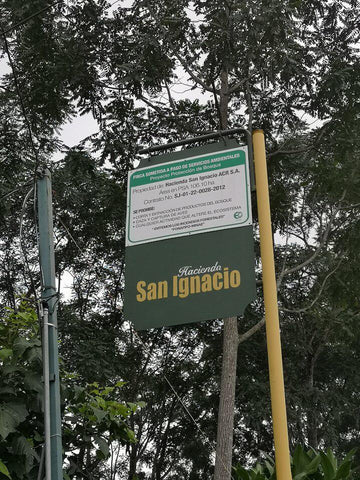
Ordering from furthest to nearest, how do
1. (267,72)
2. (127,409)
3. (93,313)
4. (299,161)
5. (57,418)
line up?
(93,313)
(299,161)
(267,72)
(127,409)
(57,418)

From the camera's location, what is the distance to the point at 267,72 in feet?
39.0

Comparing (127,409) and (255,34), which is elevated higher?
(255,34)

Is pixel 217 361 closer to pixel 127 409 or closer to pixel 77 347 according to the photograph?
pixel 77 347

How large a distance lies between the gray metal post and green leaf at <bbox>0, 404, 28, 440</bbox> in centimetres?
41

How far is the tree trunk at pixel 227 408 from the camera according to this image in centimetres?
1086

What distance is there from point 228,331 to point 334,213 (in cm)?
366

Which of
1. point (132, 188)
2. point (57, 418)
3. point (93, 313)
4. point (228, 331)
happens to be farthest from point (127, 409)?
point (93, 313)

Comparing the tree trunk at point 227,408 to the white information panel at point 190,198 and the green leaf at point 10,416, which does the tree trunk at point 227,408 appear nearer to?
the green leaf at point 10,416

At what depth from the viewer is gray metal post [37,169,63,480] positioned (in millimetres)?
3490

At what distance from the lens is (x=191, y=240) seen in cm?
359

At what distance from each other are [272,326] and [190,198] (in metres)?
0.98

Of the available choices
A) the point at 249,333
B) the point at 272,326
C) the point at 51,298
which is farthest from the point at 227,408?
the point at 272,326

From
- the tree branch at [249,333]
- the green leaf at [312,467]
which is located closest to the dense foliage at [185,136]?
the tree branch at [249,333]

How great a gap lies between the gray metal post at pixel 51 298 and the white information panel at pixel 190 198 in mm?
483
